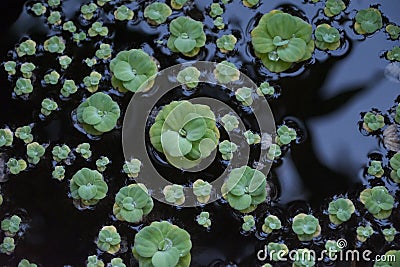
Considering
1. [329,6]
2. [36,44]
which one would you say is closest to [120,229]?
[36,44]

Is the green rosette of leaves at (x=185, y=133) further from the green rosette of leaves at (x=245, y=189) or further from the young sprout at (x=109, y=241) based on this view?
the young sprout at (x=109, y=241)

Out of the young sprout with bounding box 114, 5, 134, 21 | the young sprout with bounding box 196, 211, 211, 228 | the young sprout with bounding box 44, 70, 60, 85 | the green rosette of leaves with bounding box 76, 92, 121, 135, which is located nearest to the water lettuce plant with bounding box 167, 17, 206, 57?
the young sprout with bounding box 114, 5, 134, 21

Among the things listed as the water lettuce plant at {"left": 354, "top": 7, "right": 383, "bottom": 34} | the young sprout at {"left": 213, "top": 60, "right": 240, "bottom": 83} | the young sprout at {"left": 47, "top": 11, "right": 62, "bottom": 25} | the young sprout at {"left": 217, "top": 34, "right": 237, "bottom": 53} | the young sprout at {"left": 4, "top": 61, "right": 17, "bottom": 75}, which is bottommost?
the young sprout at {"left": 4, "top": 61, "right": 17, "bottom": 75}

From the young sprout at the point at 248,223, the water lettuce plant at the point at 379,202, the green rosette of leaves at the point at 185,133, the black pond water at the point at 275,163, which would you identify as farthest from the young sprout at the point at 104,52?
the water lettuce plant at the point at 379,202

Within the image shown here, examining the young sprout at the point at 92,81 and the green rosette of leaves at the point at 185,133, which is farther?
the young sprout at the point at 92,81

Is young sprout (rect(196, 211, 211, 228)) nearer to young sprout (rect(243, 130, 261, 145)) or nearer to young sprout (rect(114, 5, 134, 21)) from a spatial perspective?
young sprout (rect(243, 130, 261, 145))

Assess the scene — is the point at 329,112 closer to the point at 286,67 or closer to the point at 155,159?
the point at 286,67

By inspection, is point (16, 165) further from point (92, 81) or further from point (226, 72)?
point (226, 72)
